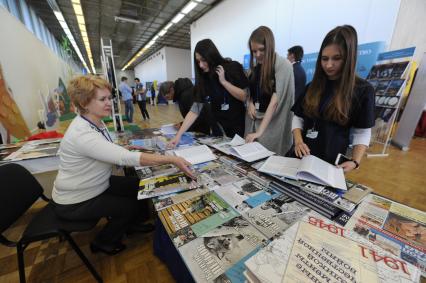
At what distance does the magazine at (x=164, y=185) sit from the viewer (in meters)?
0.80

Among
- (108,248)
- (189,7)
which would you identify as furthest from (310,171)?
(189,7)

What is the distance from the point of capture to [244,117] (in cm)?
161

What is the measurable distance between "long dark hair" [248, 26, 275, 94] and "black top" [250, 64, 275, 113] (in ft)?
0.14

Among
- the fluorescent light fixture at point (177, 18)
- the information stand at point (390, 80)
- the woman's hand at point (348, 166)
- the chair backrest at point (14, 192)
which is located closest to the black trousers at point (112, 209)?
the chair backrest at point (14, 192)

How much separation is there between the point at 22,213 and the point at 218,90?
1.38m

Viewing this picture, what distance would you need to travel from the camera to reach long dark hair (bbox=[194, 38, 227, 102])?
4.41 ft

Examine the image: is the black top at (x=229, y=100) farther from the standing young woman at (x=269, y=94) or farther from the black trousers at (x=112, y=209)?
the black trousers at (x=112, y=209)

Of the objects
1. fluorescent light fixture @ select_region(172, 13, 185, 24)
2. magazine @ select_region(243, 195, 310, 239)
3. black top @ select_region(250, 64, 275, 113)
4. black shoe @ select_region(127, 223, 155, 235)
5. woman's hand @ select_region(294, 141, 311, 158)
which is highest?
fluorescent light fixture @ select_region(172, 13, 185, 24)

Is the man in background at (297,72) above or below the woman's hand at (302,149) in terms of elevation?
above

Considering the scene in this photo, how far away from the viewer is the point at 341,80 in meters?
0.90

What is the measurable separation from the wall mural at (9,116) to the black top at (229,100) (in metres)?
2.97

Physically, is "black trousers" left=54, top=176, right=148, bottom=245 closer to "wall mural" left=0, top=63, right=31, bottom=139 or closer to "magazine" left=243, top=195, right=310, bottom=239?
"magazine" left=243, top=195, right=310, bottom=239

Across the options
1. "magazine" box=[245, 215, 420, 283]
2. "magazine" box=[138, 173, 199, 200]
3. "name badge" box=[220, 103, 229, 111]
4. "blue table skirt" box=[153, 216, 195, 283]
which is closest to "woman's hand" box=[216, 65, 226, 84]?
"name badge" box=[220, 103, 229, 111]

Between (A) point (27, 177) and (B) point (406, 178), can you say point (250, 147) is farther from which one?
(B) point (406, 178)
